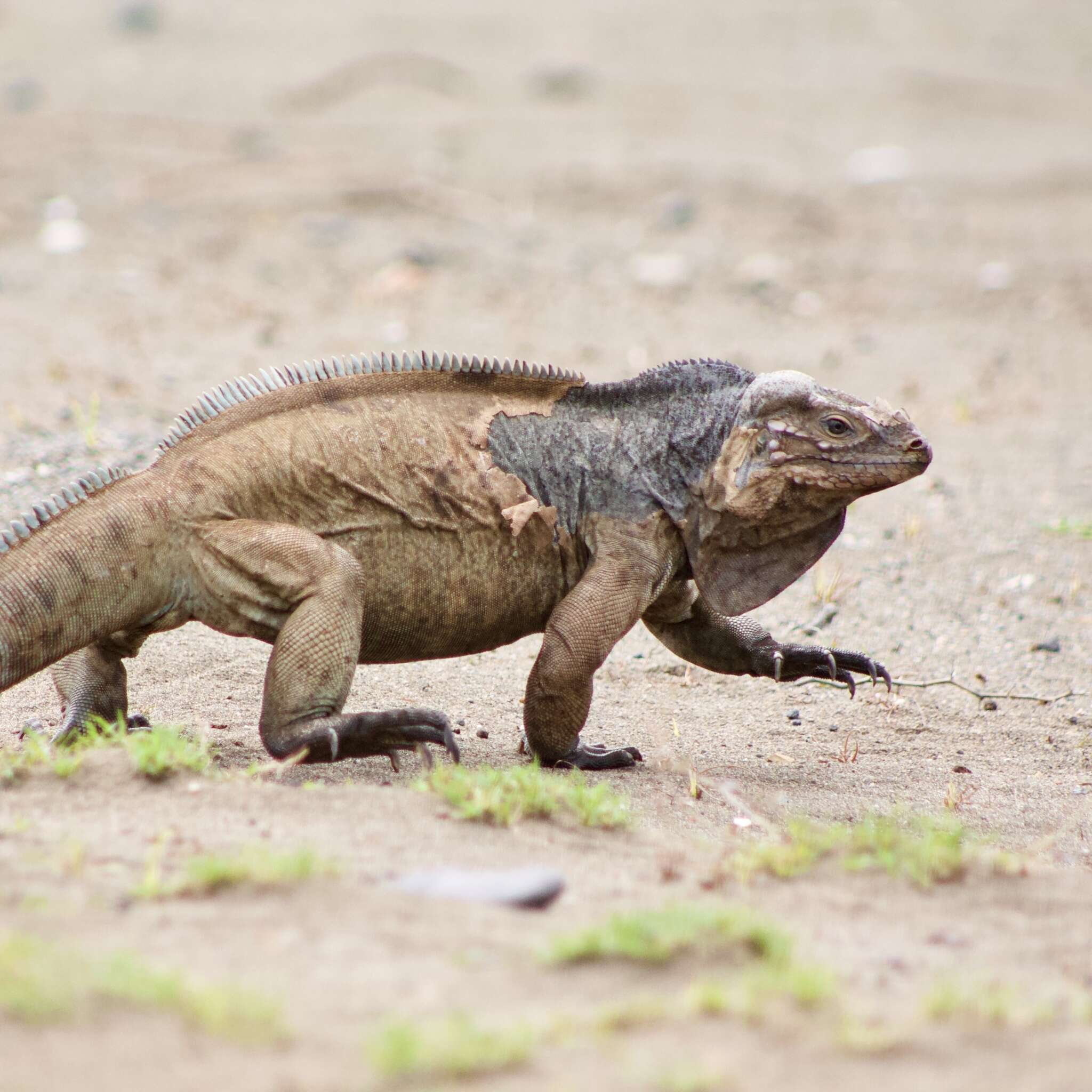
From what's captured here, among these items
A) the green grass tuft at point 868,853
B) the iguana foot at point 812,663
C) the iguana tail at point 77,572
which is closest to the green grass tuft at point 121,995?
the green grass tuft at point 868,853

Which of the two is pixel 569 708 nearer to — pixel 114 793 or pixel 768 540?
pixel 768 540

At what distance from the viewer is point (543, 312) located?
12.0 meters

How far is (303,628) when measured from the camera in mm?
4289

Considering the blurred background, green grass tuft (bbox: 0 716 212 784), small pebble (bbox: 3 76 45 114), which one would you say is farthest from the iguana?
small pebble (bbox: 3 76 45 114)

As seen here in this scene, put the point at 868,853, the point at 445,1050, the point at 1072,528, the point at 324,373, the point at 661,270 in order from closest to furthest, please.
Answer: the point at 445,1050, the point at 868,853, the point at 324,373, the point at 1072,528, the point at 661,270

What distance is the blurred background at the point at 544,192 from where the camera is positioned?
11094 millimetres

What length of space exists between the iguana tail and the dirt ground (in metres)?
0.54

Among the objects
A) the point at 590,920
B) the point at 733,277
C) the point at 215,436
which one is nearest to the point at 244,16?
the point at 733,277

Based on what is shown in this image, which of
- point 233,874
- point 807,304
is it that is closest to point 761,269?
point 807,304

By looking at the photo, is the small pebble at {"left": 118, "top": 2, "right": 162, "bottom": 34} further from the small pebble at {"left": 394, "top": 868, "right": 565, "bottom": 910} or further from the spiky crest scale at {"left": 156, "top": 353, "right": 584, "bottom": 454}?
the small pebble at {"left": 394, "top": 868, "right": 565, "bottom": 910}

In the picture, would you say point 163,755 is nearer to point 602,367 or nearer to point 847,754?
point 847,754

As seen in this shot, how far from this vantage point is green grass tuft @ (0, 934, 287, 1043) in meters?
2.58

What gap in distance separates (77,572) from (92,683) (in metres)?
0.70

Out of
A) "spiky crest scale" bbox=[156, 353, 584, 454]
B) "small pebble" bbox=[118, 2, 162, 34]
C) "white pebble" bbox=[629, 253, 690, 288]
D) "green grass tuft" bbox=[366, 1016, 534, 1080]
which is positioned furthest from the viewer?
"small pebble" bbox=[118, 2, 162, 34]
